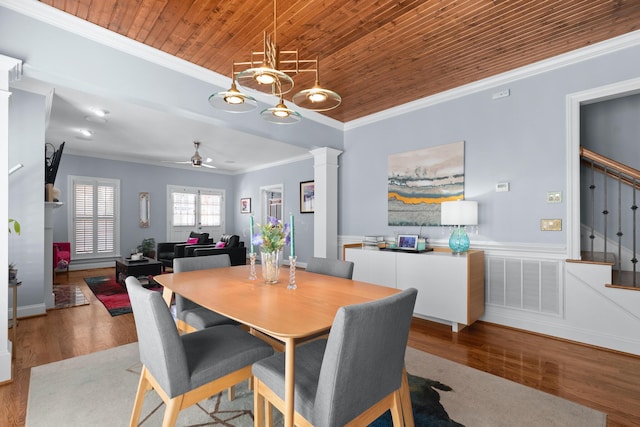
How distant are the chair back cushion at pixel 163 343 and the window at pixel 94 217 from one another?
7049 mm

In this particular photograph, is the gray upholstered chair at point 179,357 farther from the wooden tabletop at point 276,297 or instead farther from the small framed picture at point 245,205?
the small framed picture at point 245,205

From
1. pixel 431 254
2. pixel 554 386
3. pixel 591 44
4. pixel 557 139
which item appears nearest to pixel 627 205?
pixel 557 139

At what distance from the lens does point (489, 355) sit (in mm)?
2605

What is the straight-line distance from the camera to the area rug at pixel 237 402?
1.73 m

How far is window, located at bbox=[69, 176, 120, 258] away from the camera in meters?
6.75

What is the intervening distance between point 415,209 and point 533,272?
1423 millimetres

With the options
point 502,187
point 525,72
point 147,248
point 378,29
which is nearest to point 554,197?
point 502,187

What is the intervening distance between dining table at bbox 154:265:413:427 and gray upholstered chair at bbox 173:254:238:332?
0.22 meters

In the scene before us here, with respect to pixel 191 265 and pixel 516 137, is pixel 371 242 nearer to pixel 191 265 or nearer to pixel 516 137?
pixel 516 137

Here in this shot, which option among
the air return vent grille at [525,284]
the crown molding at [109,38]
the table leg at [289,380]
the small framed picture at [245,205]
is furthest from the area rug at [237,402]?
the small framed picture at [245,205]

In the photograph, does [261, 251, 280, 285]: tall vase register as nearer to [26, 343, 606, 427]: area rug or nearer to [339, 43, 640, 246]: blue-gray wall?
[26, 343, 606, 427]: area rug

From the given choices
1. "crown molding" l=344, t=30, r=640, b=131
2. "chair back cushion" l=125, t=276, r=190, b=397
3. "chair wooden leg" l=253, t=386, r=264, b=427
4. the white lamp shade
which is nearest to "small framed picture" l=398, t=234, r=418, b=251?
the white lamp shade

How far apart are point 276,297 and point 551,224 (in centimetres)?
287

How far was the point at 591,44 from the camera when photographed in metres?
2.76
